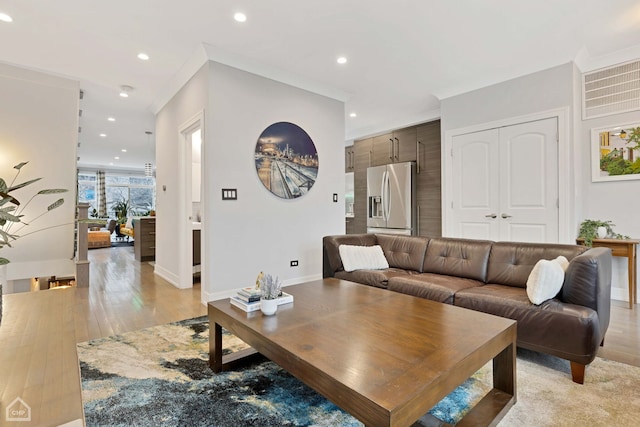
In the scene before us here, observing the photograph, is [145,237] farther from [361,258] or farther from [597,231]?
[597,231]

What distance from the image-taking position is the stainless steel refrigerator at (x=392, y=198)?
528 centimetres

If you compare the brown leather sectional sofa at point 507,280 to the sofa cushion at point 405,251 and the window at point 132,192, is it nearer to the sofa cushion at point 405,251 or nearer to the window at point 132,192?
the sofa cushion at point 405,251

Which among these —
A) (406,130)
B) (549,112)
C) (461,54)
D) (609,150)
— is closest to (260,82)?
(461,54)

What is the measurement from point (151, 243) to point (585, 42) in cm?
706

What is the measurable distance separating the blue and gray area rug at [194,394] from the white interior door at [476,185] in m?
2.53

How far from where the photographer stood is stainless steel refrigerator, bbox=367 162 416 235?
17.3 ft

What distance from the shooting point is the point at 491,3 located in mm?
2561

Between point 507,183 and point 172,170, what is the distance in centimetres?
432

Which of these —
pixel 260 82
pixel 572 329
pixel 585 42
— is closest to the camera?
pixel 572 329

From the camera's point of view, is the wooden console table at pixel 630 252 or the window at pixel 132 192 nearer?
the wooden console table at pixel 630 252

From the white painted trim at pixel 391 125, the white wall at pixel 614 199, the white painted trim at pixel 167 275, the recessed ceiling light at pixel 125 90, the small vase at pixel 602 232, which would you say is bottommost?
the white painted trim at pixel 167 275

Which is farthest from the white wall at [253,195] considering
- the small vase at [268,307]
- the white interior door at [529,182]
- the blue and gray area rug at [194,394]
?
the white interior door at [529,182]

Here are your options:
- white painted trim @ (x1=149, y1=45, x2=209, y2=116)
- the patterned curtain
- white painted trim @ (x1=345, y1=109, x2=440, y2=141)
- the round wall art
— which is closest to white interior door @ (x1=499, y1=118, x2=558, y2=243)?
white painted trim @ (x1=345, y1=109, x2=440, y2=141)

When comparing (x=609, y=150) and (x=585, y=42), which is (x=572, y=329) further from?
(x=585, y=42)
